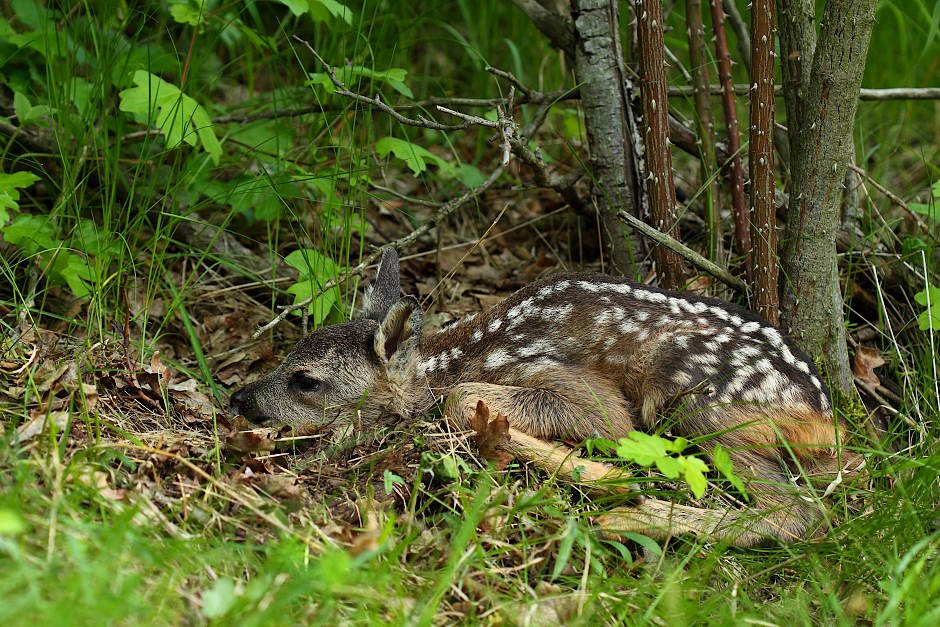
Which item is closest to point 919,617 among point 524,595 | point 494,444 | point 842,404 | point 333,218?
point 524,595

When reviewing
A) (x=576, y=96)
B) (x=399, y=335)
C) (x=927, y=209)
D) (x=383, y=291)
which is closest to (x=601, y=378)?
(x=399, y=335)

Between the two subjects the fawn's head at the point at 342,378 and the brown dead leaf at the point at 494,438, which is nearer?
the brown dead leaf at the point at 494,438

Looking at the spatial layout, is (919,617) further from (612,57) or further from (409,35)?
(409,35)

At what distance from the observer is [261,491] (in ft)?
9.98

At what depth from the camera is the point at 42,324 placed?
173 inches

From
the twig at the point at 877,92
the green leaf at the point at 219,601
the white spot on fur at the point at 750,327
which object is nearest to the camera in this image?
the green leaf at the point at 219,601

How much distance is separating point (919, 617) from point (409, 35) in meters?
4.72

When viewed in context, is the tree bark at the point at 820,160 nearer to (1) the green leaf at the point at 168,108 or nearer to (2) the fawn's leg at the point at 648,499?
(2) the fawn's leg at the point at 648,499

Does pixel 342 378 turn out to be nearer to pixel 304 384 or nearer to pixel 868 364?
pixel 304 384

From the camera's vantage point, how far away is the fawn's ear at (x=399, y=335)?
3986mm

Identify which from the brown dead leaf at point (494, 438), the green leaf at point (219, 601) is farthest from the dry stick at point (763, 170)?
the green leaf at point (219, 601)

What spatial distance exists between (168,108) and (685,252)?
94.4 inches

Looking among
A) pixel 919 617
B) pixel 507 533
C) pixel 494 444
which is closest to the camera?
pixel 919 617

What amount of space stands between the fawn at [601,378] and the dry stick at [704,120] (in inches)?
22.7
